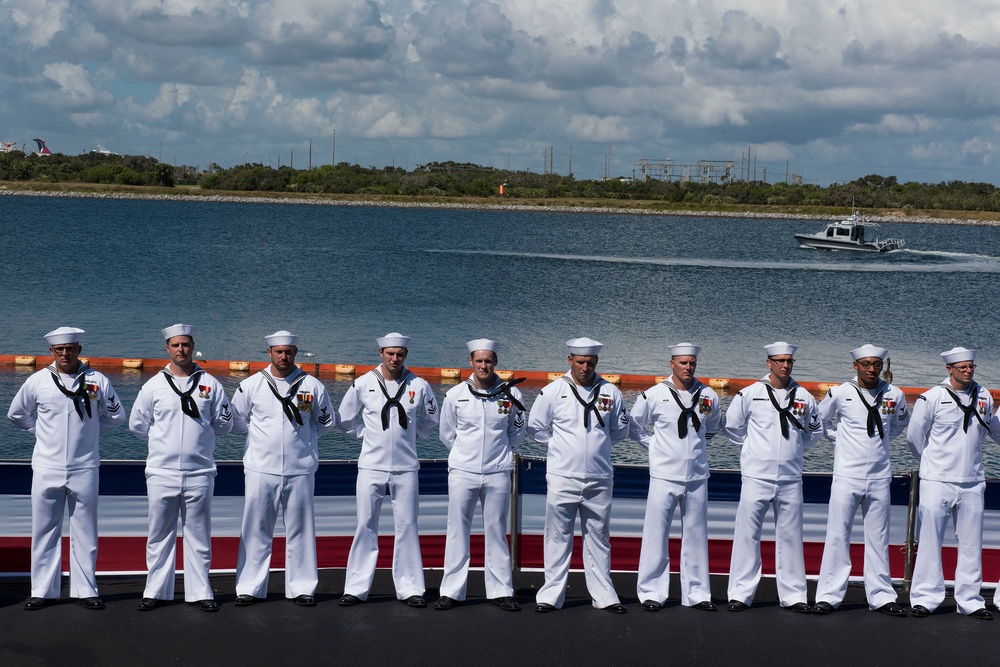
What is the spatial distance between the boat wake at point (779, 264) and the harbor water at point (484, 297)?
255 millimetres

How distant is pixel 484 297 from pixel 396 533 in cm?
4894

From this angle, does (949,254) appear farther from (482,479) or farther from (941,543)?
(482,479)

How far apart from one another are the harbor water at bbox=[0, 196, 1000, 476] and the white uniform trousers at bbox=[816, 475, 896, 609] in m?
12.6

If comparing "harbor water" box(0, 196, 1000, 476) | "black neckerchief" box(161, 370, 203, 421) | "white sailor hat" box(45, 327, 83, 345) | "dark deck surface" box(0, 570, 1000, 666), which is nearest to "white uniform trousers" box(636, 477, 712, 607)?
"dark deck surface" box(0, 570, 1000, 666)

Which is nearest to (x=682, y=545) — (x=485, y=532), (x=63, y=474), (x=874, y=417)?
(x=485, y=532)

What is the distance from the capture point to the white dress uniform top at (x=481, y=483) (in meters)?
8.53

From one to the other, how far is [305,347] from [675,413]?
31319mm

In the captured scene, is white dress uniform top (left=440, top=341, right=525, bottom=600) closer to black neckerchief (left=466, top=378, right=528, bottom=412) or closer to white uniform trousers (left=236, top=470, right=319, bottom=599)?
black neckerchief (left=466, top=378, right=528, bottom=412)

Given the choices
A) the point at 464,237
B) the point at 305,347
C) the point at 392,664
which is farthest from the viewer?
the point at 464,237

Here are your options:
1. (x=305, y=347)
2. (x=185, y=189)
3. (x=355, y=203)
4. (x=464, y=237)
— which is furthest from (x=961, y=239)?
(x=185, y=189)

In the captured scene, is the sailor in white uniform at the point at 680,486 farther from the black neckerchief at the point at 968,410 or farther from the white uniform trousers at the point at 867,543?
the black neckerchief at the point at 968,410

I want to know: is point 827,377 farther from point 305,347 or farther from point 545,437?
point 545,437

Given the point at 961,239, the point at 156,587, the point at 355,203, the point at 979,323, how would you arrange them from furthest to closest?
the point at 355,203, the point at 961,239, the point at 979,323, the point at 156,587

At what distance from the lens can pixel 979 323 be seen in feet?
171
